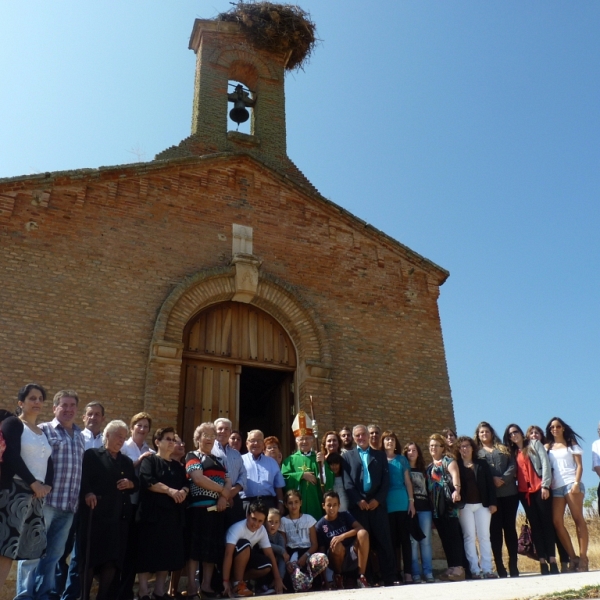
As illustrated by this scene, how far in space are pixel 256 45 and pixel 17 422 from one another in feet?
43.5

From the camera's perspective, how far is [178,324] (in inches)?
376

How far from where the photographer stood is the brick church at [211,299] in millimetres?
8828

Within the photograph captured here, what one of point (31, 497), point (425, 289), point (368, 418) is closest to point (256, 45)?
point (425, 289)

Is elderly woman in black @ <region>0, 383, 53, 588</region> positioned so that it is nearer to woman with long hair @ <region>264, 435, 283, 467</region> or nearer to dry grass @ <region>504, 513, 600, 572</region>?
woman with long hair @ <region>264, 435, 283, 467</region>

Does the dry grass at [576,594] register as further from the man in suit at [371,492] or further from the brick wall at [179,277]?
the brick wall at [179,277]

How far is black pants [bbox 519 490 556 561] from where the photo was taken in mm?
6977

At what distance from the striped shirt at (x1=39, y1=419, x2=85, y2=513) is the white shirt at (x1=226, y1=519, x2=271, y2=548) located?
5.21 ft

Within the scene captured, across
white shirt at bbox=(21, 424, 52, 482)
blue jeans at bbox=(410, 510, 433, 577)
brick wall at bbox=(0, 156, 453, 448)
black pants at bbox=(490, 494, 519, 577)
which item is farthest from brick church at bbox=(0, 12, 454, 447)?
white shirt at bbox=(21, 424, 52, 482)

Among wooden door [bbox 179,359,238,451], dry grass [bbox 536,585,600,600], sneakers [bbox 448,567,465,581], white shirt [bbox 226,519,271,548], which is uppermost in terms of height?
wooden door [bbox 179,359,238,451]

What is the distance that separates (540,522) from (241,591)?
3690 mm

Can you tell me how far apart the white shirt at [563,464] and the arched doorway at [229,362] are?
4455 mm

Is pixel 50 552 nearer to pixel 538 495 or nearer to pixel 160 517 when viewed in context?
pixel 160 517

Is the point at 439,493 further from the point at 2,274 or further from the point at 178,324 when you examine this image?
the point at 2,274

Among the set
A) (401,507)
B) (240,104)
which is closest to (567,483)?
(401,507)
